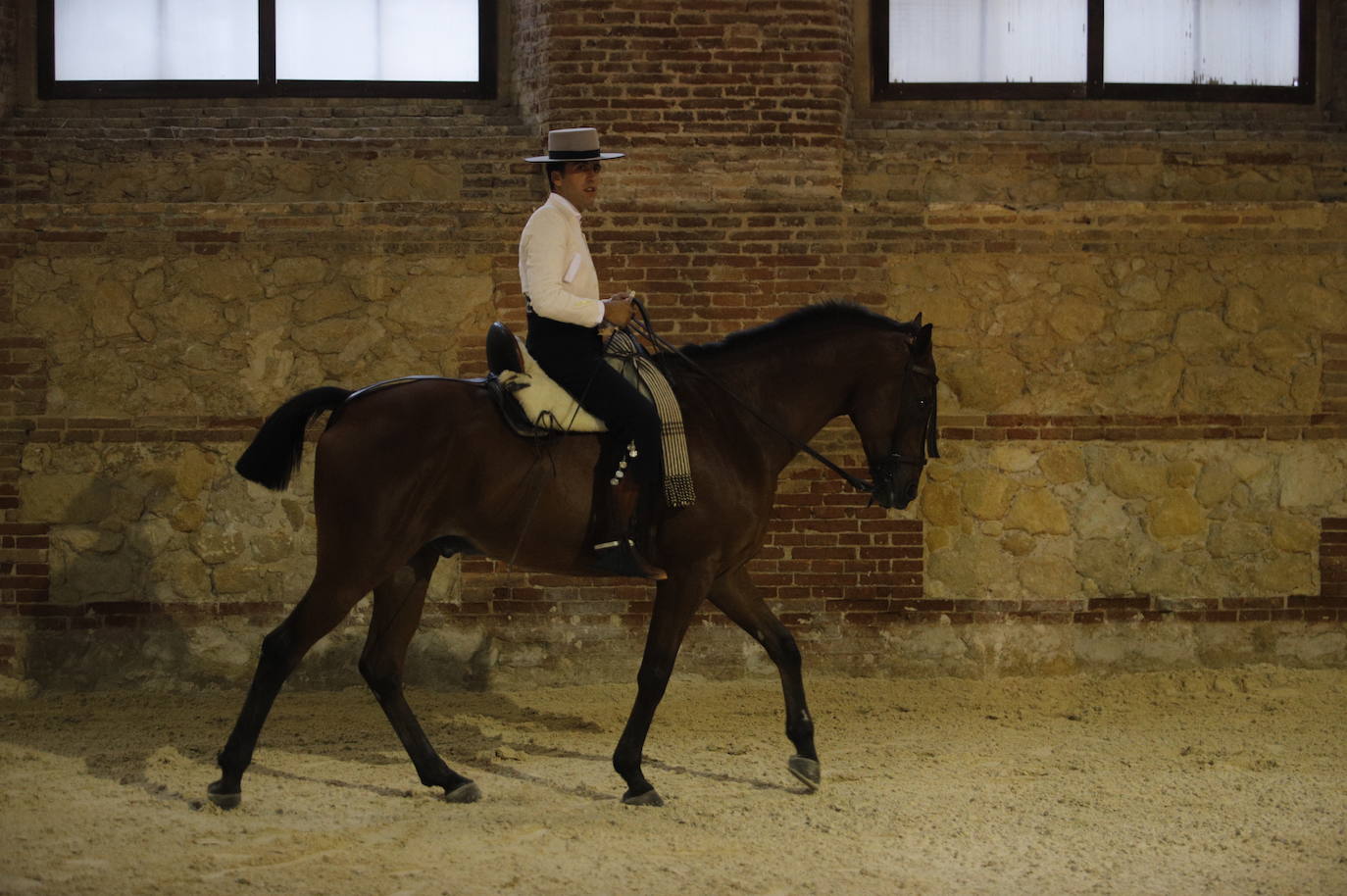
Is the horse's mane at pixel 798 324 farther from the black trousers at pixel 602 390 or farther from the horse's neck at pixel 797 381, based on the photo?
the black trousers at pixel 602 390

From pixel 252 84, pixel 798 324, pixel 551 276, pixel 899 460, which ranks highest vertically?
pixel 252 84

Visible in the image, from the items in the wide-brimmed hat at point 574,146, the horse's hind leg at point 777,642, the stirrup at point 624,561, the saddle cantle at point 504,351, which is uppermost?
the wide-brimmed hat at point 574,146

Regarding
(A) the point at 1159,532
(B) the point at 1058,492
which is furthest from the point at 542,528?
(A) the point at 1159,532

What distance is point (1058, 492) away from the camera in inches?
305

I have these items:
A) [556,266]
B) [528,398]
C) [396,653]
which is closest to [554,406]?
[528,398]

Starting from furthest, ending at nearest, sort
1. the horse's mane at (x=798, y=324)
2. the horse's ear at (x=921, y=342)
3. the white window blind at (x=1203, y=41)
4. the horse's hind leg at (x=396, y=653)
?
the white window blind at (x=1203, y=41) < the horse's mane at (x=798, y=324) < the horse's ear at (x=921, y=342) < the horse's hind leg at (x=396, y=653)

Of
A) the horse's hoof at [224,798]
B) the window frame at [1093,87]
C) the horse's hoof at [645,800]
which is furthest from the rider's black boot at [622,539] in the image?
the window frame at [1093,87]

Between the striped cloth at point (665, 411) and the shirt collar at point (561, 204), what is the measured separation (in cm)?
55

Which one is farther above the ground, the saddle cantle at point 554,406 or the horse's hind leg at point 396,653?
the saddle cantle at point 554,406

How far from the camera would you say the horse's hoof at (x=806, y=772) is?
223 inches

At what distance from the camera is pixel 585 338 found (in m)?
5.57

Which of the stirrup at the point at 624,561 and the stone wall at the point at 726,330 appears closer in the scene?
the stirrup at the point at 624,561

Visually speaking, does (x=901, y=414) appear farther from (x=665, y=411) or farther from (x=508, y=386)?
(x=508, y=386)

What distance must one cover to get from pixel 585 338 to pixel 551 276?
301 mm
